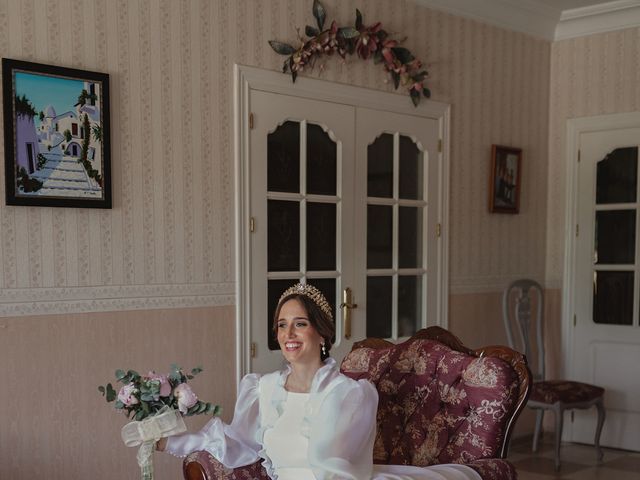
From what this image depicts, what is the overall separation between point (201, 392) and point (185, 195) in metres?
0.95

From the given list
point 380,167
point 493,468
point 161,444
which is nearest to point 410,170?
point 380,167

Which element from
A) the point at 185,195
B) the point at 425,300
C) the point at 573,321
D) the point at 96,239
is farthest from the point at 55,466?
the point at 573,321

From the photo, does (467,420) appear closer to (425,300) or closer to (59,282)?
(59,282)

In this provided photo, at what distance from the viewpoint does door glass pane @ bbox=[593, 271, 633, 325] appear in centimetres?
511

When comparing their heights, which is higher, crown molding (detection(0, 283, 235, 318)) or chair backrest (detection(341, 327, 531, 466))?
crown molding (detection(0, 283, 235, 318))

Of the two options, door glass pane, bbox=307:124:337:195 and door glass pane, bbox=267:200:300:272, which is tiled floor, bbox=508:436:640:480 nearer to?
door glass pane, bbox=267:200:300:272

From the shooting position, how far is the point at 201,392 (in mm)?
3713

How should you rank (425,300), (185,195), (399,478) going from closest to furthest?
(399,478) → (185,195) → (425,300)

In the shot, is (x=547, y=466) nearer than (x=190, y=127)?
No

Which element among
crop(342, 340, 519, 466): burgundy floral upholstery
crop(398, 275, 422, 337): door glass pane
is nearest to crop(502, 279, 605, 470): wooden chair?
crop(398, 275, 422, 337): door glass pane

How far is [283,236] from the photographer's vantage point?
4.03 meters

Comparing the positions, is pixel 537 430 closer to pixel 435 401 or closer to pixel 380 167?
pixel 380 167

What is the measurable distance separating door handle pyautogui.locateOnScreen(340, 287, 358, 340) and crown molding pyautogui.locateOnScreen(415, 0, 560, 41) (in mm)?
1832

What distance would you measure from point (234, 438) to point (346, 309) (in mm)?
1780
